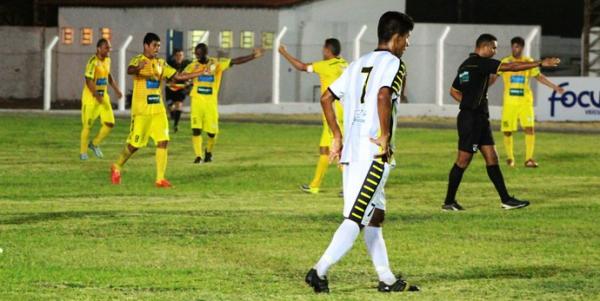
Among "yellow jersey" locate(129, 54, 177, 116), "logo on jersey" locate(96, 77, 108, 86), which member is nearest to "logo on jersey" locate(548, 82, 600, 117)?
"logo on jersey" locate(96, 77, 108, 86)

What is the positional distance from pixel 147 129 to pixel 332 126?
10046mm

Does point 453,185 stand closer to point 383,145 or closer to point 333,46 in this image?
point 333,46

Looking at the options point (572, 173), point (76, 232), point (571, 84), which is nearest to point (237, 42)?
point (571, 84)

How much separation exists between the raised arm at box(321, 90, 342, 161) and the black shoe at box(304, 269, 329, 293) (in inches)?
33.0

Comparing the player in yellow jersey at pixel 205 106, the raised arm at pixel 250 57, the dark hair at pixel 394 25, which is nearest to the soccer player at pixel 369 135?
the dark hair at pixel 394 25

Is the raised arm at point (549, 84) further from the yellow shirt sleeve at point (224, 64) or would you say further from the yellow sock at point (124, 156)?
the yellow sock at point (124, 156)

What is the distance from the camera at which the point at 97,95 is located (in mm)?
25938

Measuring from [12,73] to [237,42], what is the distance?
29.1 feet

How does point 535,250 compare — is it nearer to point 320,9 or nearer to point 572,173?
point 572,173

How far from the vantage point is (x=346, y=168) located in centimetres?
1119

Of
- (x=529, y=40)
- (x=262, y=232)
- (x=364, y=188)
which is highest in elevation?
(x=529, y=40)

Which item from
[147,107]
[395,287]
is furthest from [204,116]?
[395,287]

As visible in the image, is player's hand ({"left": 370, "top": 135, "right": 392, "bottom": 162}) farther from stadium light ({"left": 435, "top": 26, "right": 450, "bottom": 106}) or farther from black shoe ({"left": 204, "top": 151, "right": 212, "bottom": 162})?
stadium light ({"left": 435, "top": 26, "right": 450, "bottom": 106})

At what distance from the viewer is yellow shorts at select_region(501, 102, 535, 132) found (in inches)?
1005
